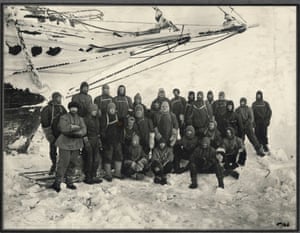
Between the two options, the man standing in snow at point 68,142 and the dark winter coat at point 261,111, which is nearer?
the man standing in snow at point 68,142

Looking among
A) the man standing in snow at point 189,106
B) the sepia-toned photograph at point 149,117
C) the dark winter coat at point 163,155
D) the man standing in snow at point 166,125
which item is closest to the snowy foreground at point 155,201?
the sepia-toned photograph at point 149,117

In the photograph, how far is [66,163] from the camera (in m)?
2.84

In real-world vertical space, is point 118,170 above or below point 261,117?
below

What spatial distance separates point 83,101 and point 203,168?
81 centimetres

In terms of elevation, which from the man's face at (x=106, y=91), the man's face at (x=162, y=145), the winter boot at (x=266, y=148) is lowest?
the winter boot at (x=266, y=148)

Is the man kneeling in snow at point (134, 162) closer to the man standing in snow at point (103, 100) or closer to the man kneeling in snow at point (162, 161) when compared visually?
the man kneeling in snow at point (162, 161)

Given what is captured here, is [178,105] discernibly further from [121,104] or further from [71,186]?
[71,186]

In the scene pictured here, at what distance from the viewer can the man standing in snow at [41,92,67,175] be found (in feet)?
9.32

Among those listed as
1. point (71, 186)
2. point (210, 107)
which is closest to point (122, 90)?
point (210, 107)

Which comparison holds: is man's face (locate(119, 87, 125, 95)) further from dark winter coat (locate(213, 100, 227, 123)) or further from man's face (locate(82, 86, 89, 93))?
dark winter coat (locate(213, 100, 227, 123))

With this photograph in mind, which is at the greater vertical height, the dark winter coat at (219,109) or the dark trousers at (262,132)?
the dark winter coat at (219,109)

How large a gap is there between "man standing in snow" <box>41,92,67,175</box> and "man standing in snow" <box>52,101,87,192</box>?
26mm

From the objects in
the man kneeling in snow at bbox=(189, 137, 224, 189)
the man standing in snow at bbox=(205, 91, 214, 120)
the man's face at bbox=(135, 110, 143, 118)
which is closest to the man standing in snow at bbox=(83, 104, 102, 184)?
the man's face at bbox=(135, 110, 143, 118)

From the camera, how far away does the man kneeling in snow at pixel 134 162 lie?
2889 mm
